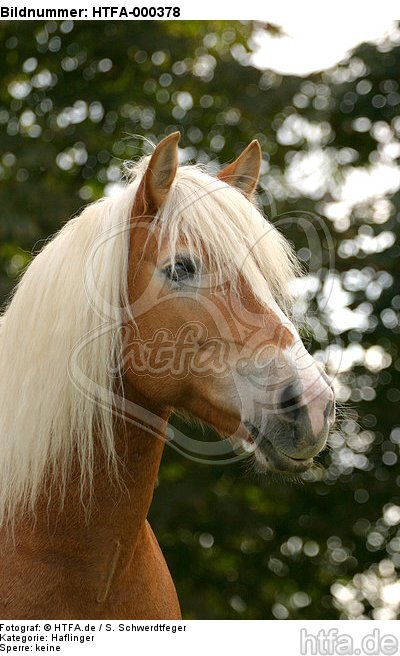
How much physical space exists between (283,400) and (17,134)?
6.20m

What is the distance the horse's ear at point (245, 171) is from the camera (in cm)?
333

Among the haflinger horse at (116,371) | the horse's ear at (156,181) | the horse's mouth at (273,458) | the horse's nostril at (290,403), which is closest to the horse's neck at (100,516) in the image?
the haflinger horse at (116,371)

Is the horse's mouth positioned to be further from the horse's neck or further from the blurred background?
the blurred background

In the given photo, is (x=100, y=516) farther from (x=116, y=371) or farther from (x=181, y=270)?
(x=181, y=270)

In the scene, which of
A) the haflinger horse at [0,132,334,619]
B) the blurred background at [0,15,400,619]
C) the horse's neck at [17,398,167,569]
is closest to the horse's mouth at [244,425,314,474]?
the haflinger horse at [0,132,334,619]

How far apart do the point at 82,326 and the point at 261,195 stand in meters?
5.54

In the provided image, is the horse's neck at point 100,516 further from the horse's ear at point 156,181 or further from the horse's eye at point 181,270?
the horse's ear at point 156,181

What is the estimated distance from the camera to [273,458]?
8.87 ft

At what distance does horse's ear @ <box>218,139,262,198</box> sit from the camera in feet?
10.9

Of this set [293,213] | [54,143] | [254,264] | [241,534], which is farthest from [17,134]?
[254,264]

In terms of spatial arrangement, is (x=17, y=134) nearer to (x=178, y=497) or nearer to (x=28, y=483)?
(x=178, y=497)

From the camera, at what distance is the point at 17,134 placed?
321 inches

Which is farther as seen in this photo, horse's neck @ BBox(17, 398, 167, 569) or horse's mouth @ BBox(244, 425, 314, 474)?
horse's neck @ BBox(17, 398, 167, 569)

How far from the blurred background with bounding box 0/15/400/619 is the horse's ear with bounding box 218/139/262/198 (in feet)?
14.0
